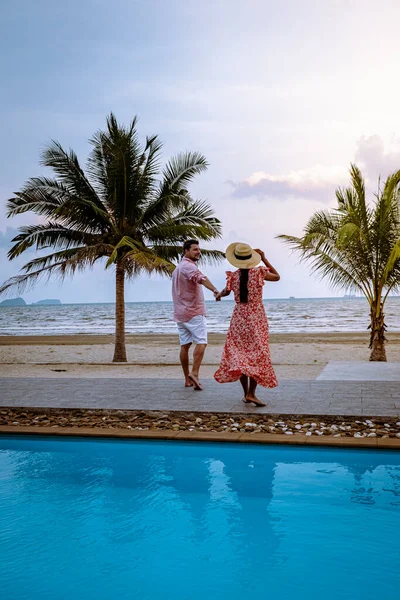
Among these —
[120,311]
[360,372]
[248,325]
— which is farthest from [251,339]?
[120,311]

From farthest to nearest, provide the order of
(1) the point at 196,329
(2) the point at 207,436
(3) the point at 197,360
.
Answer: (3) the point at 197,360
(1) the point at 196,329
(2) the point at 207,436

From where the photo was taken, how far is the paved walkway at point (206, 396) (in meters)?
7.02

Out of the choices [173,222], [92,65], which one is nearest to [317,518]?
[173,222]

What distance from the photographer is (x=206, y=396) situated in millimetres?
7969

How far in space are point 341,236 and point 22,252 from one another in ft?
28.6

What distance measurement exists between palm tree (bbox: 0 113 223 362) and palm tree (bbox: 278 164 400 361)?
2.94 m

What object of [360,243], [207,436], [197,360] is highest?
[360,243]

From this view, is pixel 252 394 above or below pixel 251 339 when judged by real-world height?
below

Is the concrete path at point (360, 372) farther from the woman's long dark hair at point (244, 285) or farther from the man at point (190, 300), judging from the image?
the woman's long dark hair at point (244, 285)

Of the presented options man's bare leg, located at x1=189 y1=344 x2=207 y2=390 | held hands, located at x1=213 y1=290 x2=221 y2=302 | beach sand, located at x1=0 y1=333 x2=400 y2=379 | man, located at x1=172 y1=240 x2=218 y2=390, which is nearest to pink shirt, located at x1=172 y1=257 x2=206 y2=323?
man, located at x1=172 y1=240 x2=218 y2=390

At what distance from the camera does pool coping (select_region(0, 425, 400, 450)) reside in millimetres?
5762

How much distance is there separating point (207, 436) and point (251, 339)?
62.4 inches

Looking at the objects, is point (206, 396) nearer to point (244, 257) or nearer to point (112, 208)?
point (244, 257)

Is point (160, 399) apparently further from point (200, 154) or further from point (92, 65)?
point (92, 65)
